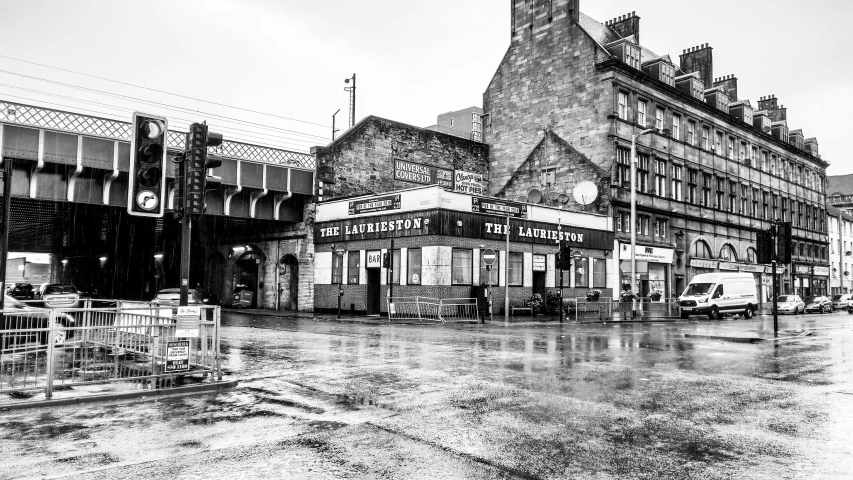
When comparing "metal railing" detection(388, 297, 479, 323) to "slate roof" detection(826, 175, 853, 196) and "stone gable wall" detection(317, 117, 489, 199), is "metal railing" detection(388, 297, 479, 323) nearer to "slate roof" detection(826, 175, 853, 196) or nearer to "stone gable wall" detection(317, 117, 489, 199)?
"stone gable wall" detection(317, 117, 489, 199)

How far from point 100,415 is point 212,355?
2382 mm

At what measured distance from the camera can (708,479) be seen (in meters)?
5.21

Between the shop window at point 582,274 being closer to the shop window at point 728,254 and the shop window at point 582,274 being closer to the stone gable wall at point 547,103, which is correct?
the stone gable wall at point 547,103

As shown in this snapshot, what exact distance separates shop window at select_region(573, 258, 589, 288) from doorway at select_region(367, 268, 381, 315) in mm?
11664

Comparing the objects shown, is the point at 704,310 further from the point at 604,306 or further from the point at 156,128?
the point at 156,128

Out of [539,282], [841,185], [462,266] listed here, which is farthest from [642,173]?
[841,185]

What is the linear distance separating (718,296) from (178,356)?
31.5 m

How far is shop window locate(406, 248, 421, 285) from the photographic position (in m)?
31.3

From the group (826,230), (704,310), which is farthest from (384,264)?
(826,230)

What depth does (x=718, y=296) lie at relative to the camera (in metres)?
34.4

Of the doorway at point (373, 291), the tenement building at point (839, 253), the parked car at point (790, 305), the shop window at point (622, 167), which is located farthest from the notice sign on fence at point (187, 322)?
the tenement building at point (839, 253)

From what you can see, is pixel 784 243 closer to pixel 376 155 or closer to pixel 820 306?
pixel 376 155

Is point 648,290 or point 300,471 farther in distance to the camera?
point 648,290

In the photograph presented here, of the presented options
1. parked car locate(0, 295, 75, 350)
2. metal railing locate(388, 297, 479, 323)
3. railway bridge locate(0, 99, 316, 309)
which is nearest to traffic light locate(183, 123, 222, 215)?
parked car locate(0, 295, 75, 350)
